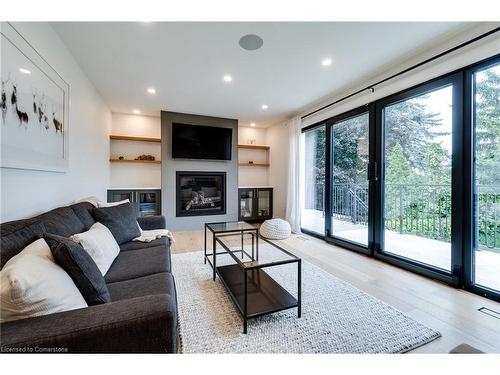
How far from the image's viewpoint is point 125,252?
1911mm

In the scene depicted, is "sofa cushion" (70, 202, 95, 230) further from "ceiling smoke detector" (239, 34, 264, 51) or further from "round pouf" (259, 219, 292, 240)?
"round pouf" (259, 219, 292, 240)

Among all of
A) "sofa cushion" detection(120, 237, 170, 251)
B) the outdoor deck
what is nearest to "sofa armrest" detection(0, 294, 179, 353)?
"sofa cushion" detection(120, 237, 170, 251)

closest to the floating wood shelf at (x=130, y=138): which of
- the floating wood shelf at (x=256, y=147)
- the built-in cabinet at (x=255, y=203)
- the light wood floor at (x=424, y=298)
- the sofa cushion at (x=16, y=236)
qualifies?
the floating wood shelf at (x=256, y=147)

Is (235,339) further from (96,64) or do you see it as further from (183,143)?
(183,143)

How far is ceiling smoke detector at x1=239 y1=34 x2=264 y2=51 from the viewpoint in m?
2.08

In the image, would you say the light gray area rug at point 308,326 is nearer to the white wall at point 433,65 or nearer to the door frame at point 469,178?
the door frame at point 469,178

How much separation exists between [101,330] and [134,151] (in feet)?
14.6

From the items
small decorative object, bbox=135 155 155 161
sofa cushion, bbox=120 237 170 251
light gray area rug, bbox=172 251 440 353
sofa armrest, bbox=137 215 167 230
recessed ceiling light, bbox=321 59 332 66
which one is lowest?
light gray area rug, bbox=172 251 440 353

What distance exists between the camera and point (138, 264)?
1640mm

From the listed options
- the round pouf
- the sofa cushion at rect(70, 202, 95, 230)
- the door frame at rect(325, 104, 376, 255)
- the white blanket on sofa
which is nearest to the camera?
the sofa cushion at rect(70, 202, 95, 230)

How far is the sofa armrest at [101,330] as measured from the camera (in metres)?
0.73

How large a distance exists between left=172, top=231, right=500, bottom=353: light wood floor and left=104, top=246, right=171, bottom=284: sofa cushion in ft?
4.15

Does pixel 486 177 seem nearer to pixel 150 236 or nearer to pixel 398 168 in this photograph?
pixel 398 168

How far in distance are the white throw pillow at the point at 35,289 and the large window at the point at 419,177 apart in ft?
10.2
